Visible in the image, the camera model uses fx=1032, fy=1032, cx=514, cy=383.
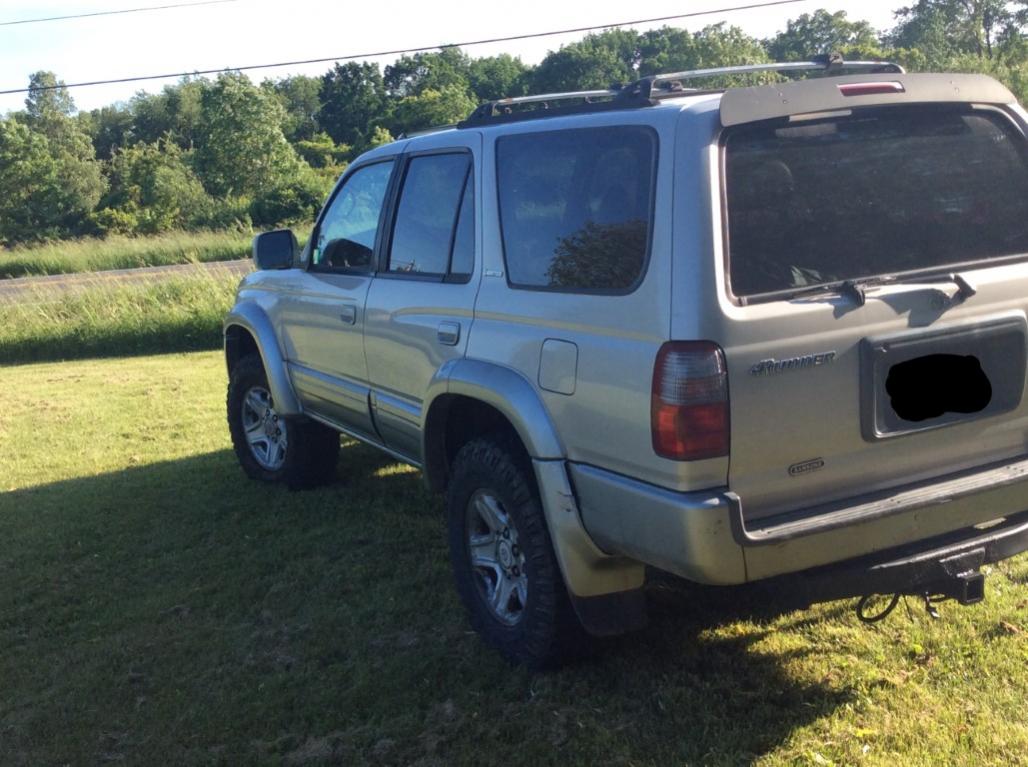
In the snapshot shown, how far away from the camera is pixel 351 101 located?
8038 centimetres

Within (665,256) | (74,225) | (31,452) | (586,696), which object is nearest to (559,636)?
(586,696)

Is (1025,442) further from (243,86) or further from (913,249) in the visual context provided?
(243,86)

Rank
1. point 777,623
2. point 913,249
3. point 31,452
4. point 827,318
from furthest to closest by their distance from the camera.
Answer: point 31,452
point 777,623
point 913,249
point 827,318

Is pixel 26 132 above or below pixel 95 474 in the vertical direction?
above

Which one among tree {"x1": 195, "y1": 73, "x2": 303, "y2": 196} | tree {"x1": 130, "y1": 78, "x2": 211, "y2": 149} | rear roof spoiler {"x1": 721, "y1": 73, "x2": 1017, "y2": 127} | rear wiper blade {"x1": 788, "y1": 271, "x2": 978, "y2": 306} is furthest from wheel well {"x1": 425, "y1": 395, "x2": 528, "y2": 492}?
tree {"x1": 130, "y1": 78, "x2": 211, "y2": 149}

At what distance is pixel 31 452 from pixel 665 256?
21.7 ft

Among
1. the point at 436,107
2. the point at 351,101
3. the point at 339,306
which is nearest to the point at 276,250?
the point at 339,306

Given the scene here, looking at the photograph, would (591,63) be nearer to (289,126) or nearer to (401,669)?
(289,126)

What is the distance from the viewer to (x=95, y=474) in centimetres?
721

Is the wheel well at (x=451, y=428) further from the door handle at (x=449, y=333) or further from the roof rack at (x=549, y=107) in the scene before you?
the roof rack at (x=549, y=107)

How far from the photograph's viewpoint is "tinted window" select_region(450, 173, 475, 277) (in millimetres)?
4004

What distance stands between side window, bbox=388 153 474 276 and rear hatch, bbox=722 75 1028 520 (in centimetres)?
141

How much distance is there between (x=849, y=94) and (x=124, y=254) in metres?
26.2

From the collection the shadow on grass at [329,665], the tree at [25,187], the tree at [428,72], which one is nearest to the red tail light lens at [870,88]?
the shadow on grass at [329,665]
